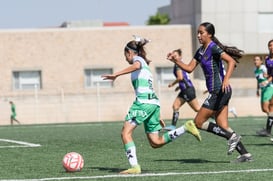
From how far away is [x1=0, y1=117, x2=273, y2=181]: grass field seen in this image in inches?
439

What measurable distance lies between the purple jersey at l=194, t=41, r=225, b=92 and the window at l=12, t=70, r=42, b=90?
37.9 meters

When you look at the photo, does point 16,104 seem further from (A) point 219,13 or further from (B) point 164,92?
(A) point 219,13

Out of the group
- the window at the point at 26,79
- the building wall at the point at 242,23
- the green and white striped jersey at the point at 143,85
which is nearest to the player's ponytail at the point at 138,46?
the green and white striped jersey at the point at 143,85

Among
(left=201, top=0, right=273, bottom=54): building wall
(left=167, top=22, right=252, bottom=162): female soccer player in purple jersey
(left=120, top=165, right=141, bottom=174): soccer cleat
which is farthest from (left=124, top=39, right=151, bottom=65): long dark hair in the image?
(left=201, top=0, right=273, bottom=54): building wall

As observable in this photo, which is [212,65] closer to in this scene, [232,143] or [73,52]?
[232,143]

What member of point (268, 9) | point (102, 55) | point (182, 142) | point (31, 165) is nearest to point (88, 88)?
point (102, 55)

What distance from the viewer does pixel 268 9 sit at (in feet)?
175

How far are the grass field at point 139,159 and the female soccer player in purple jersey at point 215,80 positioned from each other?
40cm

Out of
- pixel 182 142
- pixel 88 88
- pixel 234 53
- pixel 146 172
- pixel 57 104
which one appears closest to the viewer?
pixel 146 172

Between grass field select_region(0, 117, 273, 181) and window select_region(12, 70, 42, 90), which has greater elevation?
grass field select_region(0, 117, 273, 181)

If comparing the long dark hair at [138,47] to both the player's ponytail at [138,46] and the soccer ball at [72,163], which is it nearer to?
the player's ponytail at [138,46]

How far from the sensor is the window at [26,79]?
5032 cm

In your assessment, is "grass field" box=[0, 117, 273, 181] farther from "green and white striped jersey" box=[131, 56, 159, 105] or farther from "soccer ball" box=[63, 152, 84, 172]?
"green and white striped jersey" box=[131, 56, 159, 105]

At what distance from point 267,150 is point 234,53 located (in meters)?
2.86
